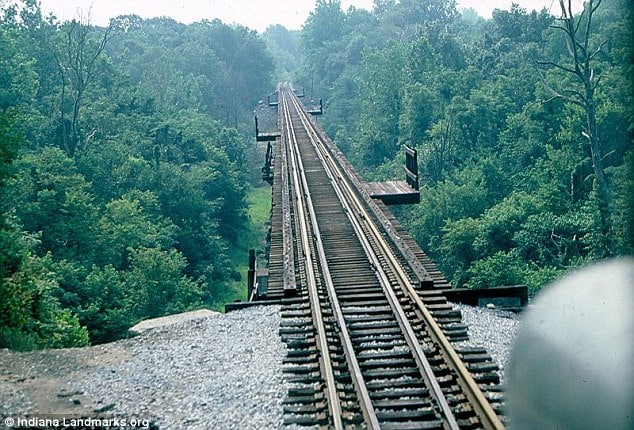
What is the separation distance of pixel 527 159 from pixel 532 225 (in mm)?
7689

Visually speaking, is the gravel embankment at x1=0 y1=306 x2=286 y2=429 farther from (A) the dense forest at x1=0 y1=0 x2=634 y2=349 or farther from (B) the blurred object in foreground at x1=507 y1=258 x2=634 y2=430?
(B) the blurred object in foreground at x1=507 y1=258 x2=634 y2=430

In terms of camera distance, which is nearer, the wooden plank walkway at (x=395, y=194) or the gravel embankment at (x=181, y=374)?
the gravel embankment at (x=181, y=374)

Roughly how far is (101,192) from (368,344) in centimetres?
2144

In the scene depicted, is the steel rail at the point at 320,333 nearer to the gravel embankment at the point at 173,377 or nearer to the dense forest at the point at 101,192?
the gravel embankment at the point at 173,377

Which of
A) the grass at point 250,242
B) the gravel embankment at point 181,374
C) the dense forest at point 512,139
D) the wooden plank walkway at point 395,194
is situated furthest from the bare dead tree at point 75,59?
the gravel embankment at point 181,374

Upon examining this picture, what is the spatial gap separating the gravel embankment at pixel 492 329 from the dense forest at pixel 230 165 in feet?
19.3

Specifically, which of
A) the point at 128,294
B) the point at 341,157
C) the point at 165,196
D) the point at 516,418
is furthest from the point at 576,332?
the point at 165,196

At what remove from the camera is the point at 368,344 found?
656 centimetres

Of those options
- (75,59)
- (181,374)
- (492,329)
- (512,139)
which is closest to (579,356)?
(181,374)

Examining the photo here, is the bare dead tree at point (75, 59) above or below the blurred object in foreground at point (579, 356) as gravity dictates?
above

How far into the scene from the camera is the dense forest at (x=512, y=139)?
1759cm

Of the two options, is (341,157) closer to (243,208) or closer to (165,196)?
(165,196)

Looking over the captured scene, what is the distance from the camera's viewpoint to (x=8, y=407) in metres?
5.78

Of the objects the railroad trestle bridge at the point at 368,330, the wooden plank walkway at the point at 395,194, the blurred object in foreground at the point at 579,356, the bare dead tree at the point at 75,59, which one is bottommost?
the railroad trestle bridge at the point at 368,330
